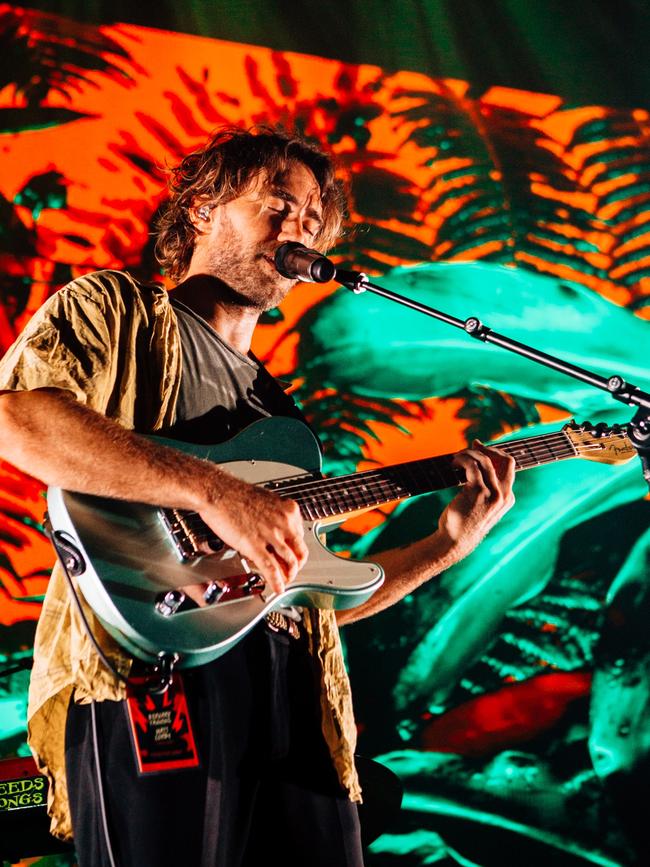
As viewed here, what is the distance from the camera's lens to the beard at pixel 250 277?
2.07 m

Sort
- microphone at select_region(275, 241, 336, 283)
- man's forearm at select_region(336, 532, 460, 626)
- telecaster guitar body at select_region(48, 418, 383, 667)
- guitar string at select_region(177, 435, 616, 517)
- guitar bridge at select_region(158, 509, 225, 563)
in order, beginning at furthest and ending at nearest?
man's forearm at select_region(336, 532, 460, 626) → guitar string at select_region(177, 435, 616, 517) → microphone at select_region(275, 241, 336, 283) → guitar bridge at select_region(158, 509, 225, 563) → telecaster guitar body at select_region(48, 418, 383, 667)

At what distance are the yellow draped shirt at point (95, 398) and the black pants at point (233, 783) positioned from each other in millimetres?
47

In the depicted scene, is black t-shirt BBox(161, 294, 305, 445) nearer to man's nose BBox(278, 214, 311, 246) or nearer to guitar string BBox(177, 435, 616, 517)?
guitar string BBox(177, 435, 616, 517)

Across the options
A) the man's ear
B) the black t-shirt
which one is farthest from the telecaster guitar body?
the man's ear

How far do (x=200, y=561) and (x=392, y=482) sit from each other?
0.61 m

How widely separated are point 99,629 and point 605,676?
1.78 m

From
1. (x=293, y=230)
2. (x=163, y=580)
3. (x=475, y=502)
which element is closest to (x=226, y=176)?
(x=293, y=230)

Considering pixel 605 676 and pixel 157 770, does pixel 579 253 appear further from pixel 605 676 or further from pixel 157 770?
pixel 157 770

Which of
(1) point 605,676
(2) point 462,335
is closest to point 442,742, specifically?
(1) point 605,676

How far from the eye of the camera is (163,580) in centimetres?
151

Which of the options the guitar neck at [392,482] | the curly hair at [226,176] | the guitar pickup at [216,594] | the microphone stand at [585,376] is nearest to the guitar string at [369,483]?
the guitar neck at [392,482]

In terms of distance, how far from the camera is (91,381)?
1606 mm

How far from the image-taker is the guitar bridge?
1557mm

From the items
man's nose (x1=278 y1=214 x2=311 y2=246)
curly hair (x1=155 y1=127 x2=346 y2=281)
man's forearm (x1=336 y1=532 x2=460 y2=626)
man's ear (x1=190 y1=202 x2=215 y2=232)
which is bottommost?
man's forearm (x1=336 y1=532 x2=460 y2=626)
